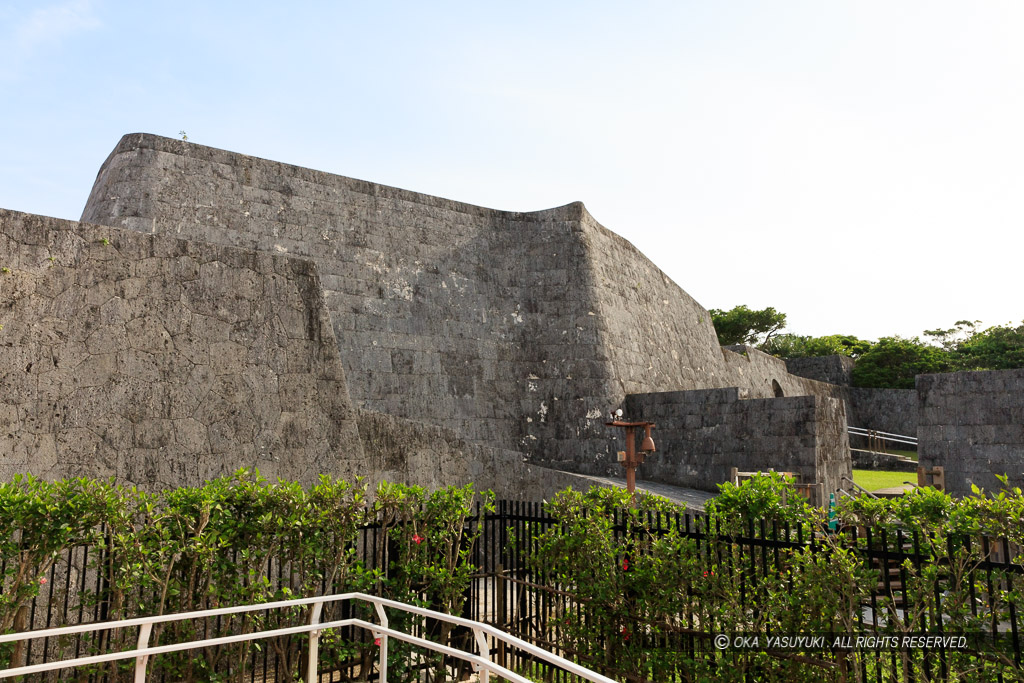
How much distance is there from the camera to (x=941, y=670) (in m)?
3.97

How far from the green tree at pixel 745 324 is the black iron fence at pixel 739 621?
132ft

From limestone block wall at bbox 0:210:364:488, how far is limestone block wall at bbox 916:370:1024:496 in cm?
1082

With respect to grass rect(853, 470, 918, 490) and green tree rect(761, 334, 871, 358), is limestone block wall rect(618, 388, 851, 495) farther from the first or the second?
green tree rect(761, 334, 871, 358)

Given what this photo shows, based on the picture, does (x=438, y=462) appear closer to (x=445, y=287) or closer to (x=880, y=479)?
(x=445, y=287)

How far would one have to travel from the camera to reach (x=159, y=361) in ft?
21.5

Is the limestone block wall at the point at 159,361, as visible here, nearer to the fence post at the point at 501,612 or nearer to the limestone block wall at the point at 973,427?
the fence post at the point at 501,612

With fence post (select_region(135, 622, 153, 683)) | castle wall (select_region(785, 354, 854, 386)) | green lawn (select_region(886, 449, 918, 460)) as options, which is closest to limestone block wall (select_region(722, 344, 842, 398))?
green lawn (select_region(886, 449, 918, 460))

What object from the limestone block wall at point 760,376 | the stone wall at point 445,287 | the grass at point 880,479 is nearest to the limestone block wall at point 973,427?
the grass at point 880,479

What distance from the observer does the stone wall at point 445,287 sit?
11.6m

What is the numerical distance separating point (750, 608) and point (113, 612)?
172 inches

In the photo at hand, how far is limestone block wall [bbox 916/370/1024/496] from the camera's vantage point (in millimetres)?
12289

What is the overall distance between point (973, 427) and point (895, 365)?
2696 cm

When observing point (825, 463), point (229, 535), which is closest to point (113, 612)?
point (229, 535)

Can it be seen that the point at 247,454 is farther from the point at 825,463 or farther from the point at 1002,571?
the point at 825,463
